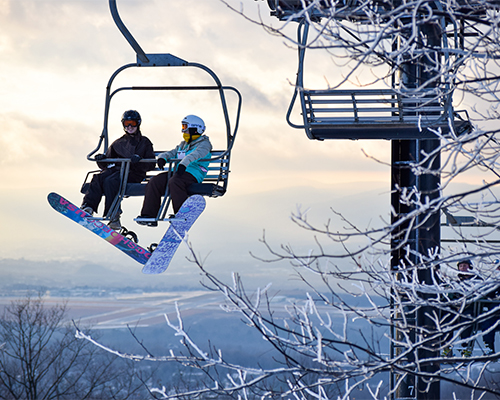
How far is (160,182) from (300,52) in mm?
2466

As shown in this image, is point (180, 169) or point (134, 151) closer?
point (180, 169)

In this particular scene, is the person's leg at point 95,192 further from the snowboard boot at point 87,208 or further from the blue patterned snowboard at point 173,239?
the blue patterned snowboard at point 173,239

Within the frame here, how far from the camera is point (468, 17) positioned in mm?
4039

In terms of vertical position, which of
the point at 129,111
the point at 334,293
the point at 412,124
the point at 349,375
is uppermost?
the point at 129,111

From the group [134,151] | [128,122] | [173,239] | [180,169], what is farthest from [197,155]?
[128,122]

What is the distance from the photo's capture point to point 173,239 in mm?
7941

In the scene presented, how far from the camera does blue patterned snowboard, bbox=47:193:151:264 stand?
8188 millimetres

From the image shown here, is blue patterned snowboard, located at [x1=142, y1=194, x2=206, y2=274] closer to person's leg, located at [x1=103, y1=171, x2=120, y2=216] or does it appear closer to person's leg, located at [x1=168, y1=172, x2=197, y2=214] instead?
person's leg, located at [x1=168, y1=172, x2=197, y2=214]

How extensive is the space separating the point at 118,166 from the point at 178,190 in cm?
131

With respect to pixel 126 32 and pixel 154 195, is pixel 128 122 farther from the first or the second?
pixel 126 32

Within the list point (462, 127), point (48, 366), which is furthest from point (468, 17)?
point (48, 366)

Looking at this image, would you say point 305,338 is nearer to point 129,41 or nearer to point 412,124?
point 412,124

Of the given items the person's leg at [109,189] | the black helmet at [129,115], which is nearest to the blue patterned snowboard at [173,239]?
the person's leg at [109,189]

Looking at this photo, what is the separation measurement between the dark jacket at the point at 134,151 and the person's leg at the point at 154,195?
1.99 feet
